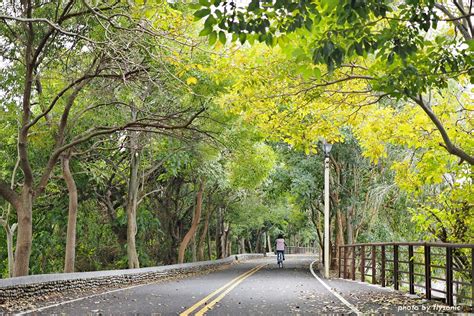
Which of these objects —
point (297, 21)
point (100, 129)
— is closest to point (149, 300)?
point (100, 129)

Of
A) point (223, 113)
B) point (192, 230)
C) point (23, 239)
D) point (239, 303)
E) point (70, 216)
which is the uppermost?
point (223, 113)

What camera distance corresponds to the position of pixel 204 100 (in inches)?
712

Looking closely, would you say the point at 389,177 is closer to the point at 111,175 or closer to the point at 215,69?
the point at 111,175

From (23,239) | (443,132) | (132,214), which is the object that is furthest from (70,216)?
(443,132)

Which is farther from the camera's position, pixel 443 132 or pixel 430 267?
pixel 430 267

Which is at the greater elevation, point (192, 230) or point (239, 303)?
point (192, 230)

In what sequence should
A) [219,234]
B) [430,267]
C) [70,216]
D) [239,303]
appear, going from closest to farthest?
[430,267] < [239,303] < [70,216] < [219,234]

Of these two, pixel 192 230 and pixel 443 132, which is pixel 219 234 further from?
pixel 443 132

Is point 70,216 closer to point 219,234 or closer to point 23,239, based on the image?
point 23,239

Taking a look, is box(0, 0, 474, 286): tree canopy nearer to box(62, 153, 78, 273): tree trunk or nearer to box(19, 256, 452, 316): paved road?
box(62, 153, 78, 273): tree trunk

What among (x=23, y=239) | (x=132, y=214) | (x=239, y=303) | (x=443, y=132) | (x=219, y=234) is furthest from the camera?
(x=219, y=234)

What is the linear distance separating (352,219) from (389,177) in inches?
196

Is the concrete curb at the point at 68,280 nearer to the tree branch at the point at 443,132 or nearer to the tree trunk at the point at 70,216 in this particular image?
the tree trunk at the point at 70,216

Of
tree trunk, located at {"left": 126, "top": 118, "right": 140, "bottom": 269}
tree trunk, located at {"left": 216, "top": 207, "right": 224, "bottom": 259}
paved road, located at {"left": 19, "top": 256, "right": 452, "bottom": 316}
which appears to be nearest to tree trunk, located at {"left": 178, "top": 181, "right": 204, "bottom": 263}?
tree trunk, located at {"left": 126, "top": 118, "right": 140, "bottom": 269}
